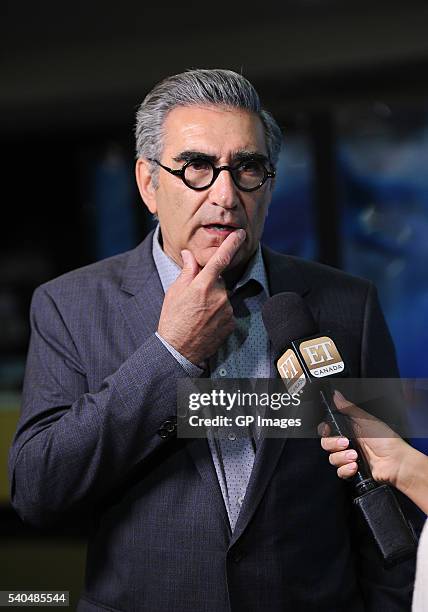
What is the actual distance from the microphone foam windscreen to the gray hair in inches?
9.0

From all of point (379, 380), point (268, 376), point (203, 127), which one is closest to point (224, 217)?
point (203, 127)

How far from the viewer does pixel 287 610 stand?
A: 1040 mm

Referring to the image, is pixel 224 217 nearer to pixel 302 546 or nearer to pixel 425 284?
pixel 302 546

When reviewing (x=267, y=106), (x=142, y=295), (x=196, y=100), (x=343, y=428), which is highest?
(x=267, y=106)

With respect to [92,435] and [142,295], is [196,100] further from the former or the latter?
[92,435]

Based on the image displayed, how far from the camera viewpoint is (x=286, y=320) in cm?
97

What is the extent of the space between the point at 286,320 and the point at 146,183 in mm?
330

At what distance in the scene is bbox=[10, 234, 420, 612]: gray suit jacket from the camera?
98 cm

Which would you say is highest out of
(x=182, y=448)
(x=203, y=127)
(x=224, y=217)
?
(x=203, y=127)

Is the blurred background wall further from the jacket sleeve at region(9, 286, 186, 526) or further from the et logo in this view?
the et logo

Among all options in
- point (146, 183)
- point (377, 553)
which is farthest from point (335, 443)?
point (146, 183)

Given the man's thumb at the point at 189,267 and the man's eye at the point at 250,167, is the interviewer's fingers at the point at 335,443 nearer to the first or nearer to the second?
the man's thumb at the point at 189,267

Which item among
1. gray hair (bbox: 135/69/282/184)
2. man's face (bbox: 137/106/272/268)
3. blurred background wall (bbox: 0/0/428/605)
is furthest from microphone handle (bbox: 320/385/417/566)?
blurred background wall (bbox: 0/0/428/605)

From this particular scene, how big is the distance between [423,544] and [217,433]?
375 mm
